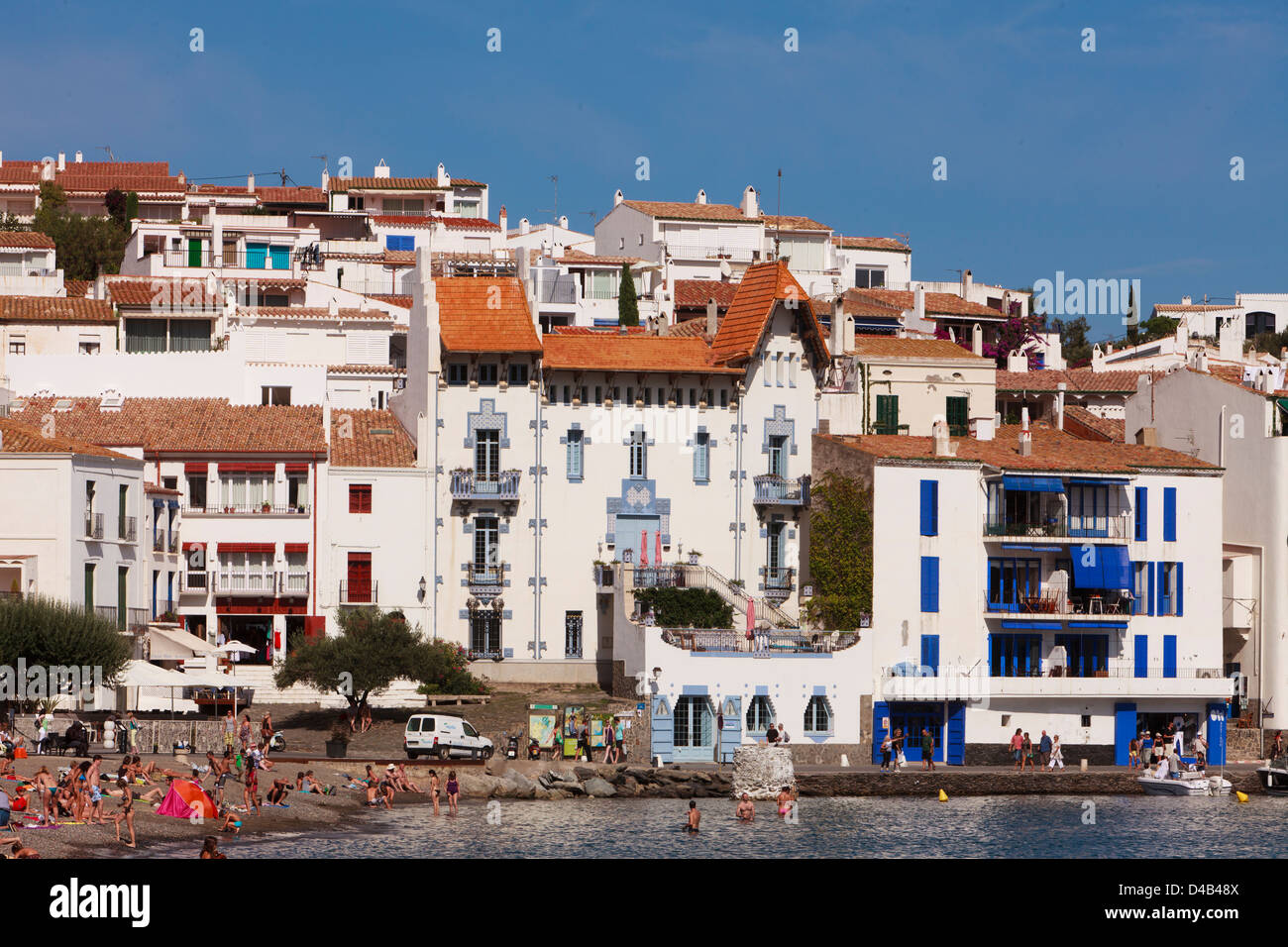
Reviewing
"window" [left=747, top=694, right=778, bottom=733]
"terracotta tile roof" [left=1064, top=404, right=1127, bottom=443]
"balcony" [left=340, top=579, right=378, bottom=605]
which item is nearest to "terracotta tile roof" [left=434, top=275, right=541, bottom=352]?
"balcony" [left=340, top=579, right=378, bottom=605]

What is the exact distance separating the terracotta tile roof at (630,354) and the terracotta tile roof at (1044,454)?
18.7ft

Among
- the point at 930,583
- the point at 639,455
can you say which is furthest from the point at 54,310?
the point at 930,583

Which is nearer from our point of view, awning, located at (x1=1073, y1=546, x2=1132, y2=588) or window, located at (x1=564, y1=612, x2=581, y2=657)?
awning, located at (x1=1073, y1=546, x2=1132, y2=588)

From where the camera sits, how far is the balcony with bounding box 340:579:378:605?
65250 millimetres

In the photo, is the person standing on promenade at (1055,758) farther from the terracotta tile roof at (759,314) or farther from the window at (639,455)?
the window at (639,455)

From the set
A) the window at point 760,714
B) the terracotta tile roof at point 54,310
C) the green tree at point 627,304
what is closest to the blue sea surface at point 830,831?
the window at point 760,714

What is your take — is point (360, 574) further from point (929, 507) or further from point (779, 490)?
point (929, 507)

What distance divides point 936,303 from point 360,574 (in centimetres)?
4563

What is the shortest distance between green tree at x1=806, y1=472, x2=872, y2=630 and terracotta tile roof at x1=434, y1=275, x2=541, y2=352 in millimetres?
12240

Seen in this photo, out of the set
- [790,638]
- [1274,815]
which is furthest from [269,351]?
[1274,815]

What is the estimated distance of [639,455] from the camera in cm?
6844

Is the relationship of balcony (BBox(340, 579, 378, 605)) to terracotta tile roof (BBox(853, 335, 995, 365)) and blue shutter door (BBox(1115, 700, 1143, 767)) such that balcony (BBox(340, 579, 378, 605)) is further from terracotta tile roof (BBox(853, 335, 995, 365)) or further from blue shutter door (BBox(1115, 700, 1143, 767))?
blue shutter door (BBox(1115, 700, 1143, 767))

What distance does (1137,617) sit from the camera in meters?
65.9
